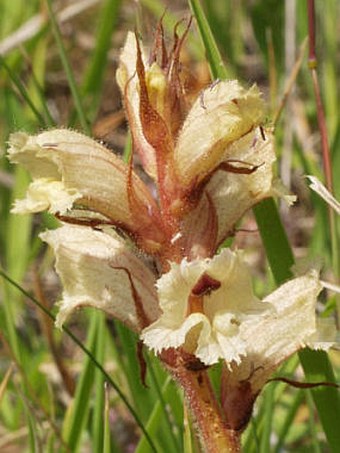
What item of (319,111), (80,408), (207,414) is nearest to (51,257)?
(80,408)

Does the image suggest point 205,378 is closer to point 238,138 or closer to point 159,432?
point 238,138

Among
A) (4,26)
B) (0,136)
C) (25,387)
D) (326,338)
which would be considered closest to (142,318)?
(326,338)

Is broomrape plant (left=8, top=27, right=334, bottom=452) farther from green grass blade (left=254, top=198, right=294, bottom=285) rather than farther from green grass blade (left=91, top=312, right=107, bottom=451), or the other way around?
green grass blade (left=91, top=312, right=107, bottom=451)

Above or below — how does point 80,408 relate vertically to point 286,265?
below

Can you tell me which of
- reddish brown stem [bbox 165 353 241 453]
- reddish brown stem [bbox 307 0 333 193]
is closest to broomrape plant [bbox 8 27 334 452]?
reddish brown stem [bbox 165 353 241 453]

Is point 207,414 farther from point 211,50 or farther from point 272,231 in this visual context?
point 211,50

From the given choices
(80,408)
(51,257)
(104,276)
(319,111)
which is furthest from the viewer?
(51,257)

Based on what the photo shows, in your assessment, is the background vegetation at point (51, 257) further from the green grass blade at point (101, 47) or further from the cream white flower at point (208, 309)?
the cream white flower at point (208, 309)
